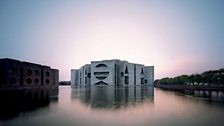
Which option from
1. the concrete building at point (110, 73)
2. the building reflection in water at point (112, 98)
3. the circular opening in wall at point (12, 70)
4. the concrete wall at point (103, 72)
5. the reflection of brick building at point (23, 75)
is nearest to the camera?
the building reflection in water at point (112, 98)

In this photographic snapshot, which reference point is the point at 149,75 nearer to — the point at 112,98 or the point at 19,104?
the point at 112,98

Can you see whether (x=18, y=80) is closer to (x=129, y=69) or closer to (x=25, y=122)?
(x=25, y=122)

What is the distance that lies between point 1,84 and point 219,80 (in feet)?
244

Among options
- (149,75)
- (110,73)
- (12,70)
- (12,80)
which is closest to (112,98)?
(12,80)

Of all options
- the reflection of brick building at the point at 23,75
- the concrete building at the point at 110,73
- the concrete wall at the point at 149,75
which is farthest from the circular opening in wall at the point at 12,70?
the concrete wall at the point at 149,75

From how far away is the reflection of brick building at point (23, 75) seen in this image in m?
54.6

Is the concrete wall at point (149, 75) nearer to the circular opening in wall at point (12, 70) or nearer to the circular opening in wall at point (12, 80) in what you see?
the circular opening in wall at point (12, 70)

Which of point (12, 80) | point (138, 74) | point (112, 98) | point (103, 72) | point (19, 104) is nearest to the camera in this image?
point (19, 104)

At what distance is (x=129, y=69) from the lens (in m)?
139

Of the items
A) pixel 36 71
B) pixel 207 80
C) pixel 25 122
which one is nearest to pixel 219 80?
pixel 207 80

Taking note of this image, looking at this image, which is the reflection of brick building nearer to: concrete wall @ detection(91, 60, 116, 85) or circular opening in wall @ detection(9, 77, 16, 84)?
circular opening in wall @ detection(9, 77, 16, 84)

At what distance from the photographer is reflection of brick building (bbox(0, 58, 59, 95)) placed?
5462cm

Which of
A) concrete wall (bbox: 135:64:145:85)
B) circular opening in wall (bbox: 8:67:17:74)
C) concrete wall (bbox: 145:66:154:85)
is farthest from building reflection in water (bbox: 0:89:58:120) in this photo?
concrete wall (bbox: 145:66:154:85)

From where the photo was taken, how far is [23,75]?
60.7 m
